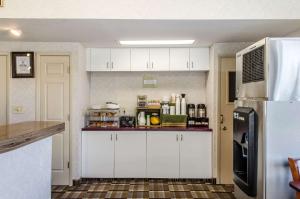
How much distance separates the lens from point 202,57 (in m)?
4.64

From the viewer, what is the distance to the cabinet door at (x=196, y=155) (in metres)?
4.48

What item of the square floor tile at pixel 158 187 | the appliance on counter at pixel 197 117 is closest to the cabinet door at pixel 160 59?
the appliance on counter at pixel 197 117

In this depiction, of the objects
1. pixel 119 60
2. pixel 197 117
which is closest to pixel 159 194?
pixel 197 117

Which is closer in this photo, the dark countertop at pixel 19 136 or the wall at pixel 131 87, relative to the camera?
the dark countertop at pixel 19 136

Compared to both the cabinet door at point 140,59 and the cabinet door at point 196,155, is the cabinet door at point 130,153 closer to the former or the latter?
the cabinet door at point 196,155

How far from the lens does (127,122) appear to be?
15.5 ft

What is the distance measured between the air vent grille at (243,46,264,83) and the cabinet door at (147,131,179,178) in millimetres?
1919

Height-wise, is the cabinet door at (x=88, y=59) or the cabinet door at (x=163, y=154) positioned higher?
the cabinet door at (x=88, y=59)

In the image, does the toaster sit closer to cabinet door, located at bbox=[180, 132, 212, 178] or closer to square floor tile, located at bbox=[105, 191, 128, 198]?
cabinet door, located at bbox=[180, 132, 212, 178]

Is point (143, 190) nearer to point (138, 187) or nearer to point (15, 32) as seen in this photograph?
point (138, 187)

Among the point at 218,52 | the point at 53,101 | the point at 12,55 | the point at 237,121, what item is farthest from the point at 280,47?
the point at 12,55
